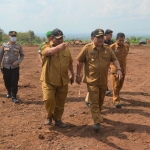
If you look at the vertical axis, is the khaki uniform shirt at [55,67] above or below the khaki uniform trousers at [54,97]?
above

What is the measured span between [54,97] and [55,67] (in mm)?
584

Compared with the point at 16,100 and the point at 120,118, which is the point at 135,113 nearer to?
the point at 120,118

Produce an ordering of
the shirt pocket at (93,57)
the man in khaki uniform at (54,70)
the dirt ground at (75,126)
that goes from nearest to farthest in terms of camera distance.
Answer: the dirt ground at (75,126)
the man in khaki uniform at (54,70)
the shirt pocket at (93,57)

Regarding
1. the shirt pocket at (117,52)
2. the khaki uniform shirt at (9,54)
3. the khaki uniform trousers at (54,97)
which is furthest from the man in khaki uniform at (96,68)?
the khaki uniform shirt at (9,54)

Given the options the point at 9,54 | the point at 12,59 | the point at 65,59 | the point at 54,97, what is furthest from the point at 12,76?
the point at 65,59

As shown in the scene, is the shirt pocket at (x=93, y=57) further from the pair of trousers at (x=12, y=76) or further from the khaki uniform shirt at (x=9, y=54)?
the pair of trousers at (x=12, y=76)

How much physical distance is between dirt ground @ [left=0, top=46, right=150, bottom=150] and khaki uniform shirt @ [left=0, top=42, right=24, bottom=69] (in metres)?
1.03

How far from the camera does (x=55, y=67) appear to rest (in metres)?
4.71

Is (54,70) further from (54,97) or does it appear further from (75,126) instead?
(75,126)

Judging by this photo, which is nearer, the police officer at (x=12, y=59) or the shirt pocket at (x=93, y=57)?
the shirt pocket at (x=93, y=57)

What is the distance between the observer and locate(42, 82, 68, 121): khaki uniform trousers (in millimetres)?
4777

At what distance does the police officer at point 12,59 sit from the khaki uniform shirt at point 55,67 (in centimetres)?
202

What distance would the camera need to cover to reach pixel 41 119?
559cm

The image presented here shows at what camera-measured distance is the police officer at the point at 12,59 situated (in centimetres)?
652
